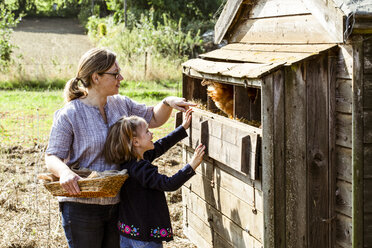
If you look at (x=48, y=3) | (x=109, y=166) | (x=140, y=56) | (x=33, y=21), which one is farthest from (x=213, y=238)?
(x=48, y=3)

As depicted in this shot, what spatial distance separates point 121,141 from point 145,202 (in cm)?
44

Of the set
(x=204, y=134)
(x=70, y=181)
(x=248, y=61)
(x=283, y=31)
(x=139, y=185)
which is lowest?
(x=139, y=185)

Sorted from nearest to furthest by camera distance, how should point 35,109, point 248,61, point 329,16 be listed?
point 329,16 < point 248,61 < point 35,109

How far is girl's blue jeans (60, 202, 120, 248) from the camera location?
329cm

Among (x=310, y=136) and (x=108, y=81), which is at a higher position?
(x=108, y=81)

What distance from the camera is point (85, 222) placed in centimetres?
328

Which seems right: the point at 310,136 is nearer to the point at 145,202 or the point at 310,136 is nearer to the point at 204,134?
the point at 204,134

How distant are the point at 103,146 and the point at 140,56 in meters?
13.9

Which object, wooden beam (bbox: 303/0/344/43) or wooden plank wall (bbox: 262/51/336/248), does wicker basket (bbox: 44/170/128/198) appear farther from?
wooden beam (bbox: 303/0/344/43)

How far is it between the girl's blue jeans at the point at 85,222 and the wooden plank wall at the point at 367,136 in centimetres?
164

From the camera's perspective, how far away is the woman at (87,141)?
130 inches

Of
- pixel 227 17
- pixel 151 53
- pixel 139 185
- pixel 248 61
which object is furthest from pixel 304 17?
pixel 151 53

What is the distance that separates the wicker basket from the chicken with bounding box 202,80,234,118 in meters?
1.17

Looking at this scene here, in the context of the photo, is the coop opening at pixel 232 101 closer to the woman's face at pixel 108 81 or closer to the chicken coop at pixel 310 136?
the chicken coop at pixel 310 136
